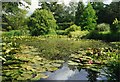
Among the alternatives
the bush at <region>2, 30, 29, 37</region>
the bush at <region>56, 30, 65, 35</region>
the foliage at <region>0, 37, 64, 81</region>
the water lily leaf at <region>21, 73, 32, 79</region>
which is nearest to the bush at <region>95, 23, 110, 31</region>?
the bush at <region>56, 30, 65, 35</region>

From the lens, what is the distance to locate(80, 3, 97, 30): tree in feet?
23.6

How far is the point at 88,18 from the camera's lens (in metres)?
7.30

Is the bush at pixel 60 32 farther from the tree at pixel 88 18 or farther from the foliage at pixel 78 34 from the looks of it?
the tree at pixel 88 18

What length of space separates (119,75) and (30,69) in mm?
1219

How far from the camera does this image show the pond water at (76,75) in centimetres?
312

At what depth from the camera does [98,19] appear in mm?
7152

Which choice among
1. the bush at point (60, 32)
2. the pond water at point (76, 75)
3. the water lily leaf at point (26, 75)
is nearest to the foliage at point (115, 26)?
the bush at point (60, 32)

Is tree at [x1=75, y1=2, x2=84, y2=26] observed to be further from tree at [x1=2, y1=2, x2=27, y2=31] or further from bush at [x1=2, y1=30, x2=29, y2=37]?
tree at [x1=2, y1=2, x2=27, y2=31]

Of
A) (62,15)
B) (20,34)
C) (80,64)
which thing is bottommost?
(80,64)

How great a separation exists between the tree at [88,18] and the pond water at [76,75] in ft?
12.6

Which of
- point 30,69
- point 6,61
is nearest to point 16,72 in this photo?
point 30,69

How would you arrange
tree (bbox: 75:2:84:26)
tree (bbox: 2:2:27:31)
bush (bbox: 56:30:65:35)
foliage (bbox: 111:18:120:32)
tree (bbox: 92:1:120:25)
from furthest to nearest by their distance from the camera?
tree (bbox: 75:2:84:26) < bush (bbox: 56:30:65:35) < tree (bbox: 92:1:120:25) < foliage (bbox: 111:18:120:32) < tree (bbox: 2:2:27:31)

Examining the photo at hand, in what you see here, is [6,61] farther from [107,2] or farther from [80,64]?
[107,2]

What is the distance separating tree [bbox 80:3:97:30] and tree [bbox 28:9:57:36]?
967 millimetres
